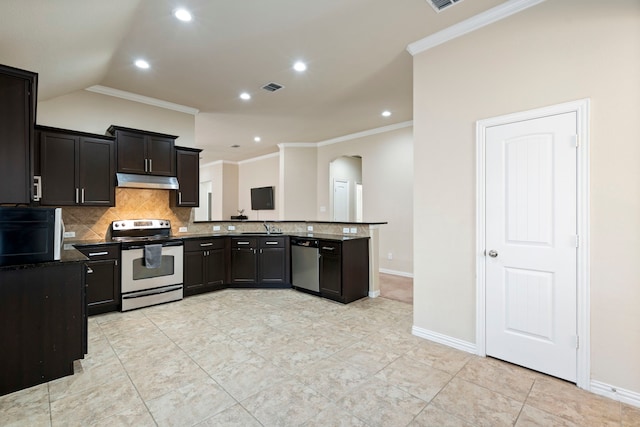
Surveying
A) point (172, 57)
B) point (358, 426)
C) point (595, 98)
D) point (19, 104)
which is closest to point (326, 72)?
point (172, 57)

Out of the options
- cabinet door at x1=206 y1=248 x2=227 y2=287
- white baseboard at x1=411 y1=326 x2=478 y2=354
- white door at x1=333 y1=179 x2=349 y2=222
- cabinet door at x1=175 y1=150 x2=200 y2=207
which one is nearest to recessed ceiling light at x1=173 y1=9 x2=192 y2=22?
cabinet door at x1=175 y1=150 x2=200 y2=207

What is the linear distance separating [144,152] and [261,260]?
230 centimetres

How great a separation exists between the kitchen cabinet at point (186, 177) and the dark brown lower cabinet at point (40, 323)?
2269 mm

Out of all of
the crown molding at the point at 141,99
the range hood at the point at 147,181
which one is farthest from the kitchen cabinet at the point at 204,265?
the crown molding at the point at 141,99

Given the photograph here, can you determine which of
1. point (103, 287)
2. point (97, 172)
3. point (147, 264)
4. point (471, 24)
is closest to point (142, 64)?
point (97, 172)

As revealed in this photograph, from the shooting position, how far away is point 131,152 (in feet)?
13.4

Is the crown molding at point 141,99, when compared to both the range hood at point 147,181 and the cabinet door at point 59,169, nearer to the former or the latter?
the cabinet door at point 59,169

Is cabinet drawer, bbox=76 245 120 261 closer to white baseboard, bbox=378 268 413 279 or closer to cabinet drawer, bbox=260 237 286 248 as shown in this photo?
cabinet drawer, bbox=260 237 286 248

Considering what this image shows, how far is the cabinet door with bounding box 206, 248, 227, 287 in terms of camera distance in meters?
4.67

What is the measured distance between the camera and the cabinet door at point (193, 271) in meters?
4.42

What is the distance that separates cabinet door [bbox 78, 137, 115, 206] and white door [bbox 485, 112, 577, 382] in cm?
442

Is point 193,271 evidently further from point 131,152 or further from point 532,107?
point 532,107

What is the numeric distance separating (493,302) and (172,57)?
4.03 meters

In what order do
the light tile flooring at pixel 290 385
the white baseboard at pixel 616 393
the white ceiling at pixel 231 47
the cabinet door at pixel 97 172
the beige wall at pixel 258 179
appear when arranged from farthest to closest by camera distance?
the beige wall at pixel 258 179, the cabinet door at pixel 97 172, the white ceiling at pixel 231 47, the white baseboard at pixel 616 393, the light tile flooring at pixel 290 385
